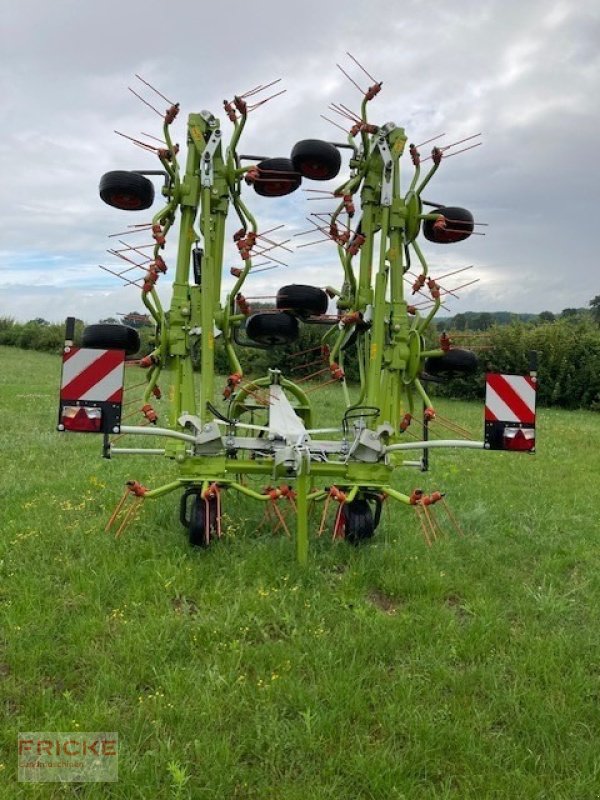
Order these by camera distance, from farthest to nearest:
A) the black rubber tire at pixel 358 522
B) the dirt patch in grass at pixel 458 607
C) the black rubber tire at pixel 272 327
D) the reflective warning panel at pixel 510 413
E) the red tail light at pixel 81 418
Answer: the black rubber tire at pixel 272 327, the black rubber tire at pixel 358 522, the reflective warning panel at pixel 510 413, the red tail light at pixel 81 418, the dirt patch in grass at pixel 458 607

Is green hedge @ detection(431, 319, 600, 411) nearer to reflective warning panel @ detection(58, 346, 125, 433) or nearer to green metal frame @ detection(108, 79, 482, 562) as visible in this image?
green metal frame @ detection(108, 79, 482, 562)

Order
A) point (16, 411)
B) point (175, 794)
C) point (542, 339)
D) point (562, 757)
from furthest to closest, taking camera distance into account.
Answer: point (542, 339) < point (16, 411) < point (562, 757) < point (175, 794)

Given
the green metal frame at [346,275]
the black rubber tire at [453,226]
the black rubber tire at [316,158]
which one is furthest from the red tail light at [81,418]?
the black rubber tire at [453,226]

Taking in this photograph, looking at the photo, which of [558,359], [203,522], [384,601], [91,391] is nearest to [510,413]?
[384,601]

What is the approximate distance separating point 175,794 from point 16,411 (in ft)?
33.0

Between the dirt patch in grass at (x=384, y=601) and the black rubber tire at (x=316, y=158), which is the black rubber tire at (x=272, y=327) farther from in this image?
the dirt patch in grass at (x=384, y=601)

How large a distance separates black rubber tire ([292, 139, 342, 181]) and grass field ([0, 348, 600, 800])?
8.31 feet

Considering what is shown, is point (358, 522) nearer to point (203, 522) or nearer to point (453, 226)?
point (203, 522)

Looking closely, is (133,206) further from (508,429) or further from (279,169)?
(508,429)

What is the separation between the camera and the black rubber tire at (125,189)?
15.0 ft

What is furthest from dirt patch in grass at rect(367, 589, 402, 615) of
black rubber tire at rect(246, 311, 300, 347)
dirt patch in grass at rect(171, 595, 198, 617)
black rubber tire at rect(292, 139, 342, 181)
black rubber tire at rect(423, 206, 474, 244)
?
black rubber tire at rect(292, 139, 342, 181)

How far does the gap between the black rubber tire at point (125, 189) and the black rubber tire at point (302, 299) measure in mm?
1186

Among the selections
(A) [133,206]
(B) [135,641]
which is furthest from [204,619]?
(A) [133,206]

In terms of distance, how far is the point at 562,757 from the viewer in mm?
2527
